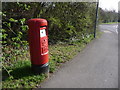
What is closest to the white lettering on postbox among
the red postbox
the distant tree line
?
the red postbox

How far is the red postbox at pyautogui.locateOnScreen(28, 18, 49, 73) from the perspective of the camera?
Result: 3398 millimetres

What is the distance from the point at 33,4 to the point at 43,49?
3288mm

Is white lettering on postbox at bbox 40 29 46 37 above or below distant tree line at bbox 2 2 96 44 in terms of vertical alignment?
below

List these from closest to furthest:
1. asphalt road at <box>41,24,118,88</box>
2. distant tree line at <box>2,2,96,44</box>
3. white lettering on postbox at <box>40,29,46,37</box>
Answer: asphalt road at <box>41,24,118,88</box> → white lettering on postbox at <box>40,29,46,37</box> → distant tree line at <box>2,2,96,44</box>

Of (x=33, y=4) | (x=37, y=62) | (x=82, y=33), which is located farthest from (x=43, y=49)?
(x=82, y=33)

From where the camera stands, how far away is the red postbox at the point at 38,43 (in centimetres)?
340

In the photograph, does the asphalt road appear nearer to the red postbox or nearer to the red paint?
the red postbox

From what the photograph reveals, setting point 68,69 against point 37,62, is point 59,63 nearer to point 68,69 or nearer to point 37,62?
point 68,69

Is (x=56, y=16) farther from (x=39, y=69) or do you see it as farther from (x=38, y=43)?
(x=39, y=69)

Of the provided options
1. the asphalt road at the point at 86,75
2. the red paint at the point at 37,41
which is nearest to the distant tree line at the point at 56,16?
the red paint at the point at 37,41

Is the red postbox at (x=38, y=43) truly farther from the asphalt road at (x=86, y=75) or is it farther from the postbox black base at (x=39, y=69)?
the asphalt road at (x=86, y=75)

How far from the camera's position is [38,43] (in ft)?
11.3

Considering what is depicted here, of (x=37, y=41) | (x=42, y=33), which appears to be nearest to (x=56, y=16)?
(x=42, y=33)

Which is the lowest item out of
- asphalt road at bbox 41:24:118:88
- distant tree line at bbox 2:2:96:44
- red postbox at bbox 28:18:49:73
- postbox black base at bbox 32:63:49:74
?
asphalt road at bbox 41:24:118:88
